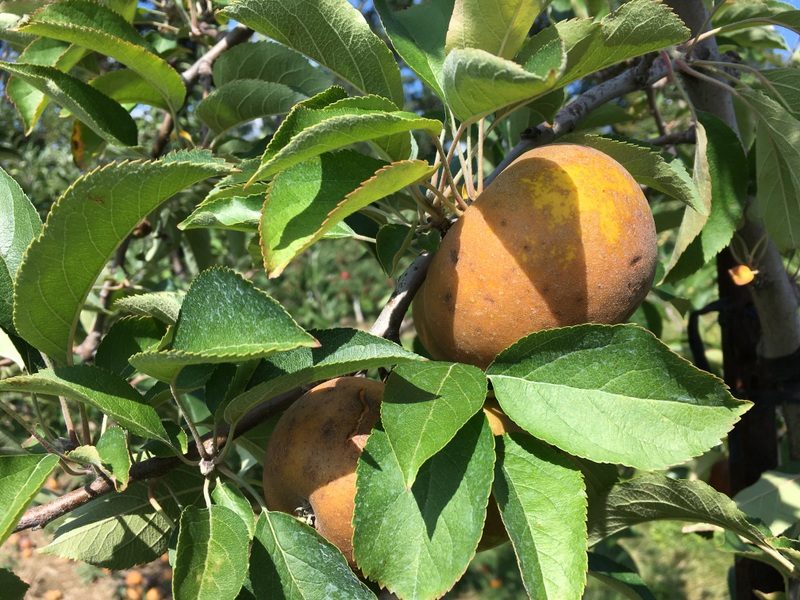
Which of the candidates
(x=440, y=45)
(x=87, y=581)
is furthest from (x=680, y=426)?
(x=87, y=581)

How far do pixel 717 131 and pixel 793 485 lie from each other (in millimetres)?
577

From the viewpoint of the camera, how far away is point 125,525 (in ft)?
3.12

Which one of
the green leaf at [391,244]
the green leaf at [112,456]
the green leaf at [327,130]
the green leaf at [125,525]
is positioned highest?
the green leaf at [327,130]

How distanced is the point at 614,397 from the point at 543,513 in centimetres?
13

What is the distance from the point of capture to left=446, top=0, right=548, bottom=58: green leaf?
709 millimetres

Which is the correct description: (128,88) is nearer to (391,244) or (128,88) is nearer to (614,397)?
(391,244)

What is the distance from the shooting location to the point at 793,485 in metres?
1.21

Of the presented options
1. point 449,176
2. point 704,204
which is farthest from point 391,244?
point 704,204

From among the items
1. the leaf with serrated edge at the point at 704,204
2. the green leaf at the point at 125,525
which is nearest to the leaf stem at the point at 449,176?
the leaf with serrated edge at the point at 704,204

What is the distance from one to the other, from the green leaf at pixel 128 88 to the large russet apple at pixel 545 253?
0.67 metres

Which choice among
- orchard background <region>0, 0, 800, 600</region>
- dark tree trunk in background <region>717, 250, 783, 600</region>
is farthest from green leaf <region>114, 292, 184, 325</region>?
dark tree trunk in background <region>717, 250, 783, 600</region>

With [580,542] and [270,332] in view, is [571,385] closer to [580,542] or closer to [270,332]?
[580,542]

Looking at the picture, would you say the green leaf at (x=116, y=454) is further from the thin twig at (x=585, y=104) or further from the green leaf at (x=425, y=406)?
the thin twig at (x=585, y=104)

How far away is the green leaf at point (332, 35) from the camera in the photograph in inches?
29.4
